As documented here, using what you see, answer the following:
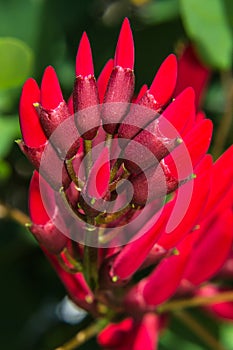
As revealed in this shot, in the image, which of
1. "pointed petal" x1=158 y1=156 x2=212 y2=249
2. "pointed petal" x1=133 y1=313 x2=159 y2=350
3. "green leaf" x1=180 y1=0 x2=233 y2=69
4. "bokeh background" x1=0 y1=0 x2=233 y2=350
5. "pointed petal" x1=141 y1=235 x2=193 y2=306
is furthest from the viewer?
"bokeh background" x1=0 y1=0 x2=233 y2=350

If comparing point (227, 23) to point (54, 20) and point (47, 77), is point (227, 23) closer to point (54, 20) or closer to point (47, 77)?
point (54, 20)

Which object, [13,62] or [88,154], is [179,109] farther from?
[13,62]

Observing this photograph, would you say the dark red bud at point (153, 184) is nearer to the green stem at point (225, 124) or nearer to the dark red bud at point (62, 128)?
the dark red bud at point (62, 128)

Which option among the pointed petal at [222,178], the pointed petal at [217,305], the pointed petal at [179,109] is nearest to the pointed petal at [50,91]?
the pointed petal at [179,109]

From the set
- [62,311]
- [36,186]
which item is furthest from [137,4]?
[36,186]

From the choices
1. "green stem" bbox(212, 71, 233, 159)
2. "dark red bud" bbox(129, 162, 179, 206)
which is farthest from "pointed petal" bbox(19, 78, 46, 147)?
"green stem" bbox(212, 71, 233, 159)

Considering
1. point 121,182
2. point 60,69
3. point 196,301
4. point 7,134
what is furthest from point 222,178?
point 60,69

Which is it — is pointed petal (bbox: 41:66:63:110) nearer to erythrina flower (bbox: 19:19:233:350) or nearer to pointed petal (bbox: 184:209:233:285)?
erythrina flower (bbox: 19:19:233:350)

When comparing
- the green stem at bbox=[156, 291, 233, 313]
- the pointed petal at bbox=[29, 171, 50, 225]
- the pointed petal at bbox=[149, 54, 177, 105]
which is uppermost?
the pointed petal at bbox=[149, 54, 177, 105]
